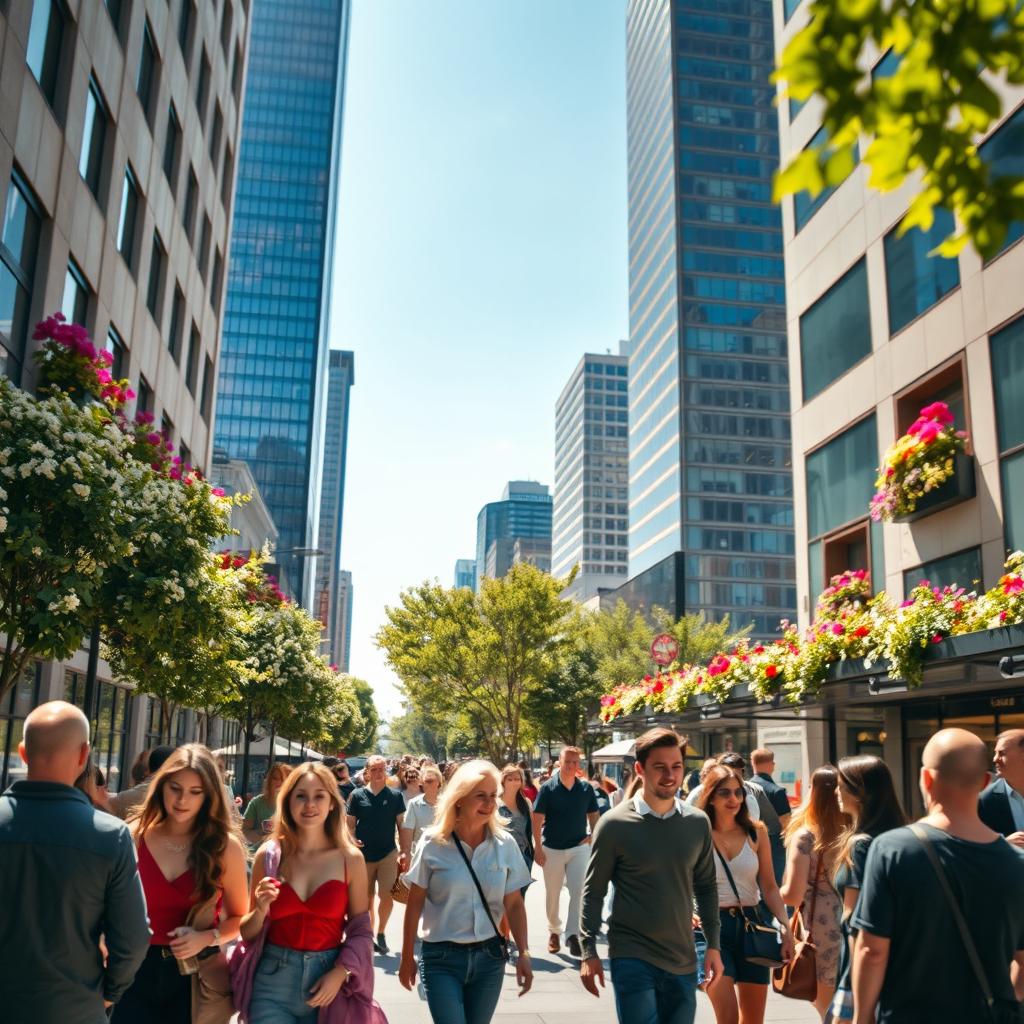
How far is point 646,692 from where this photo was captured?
23328mm

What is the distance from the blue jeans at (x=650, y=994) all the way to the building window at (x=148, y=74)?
22.1 metres

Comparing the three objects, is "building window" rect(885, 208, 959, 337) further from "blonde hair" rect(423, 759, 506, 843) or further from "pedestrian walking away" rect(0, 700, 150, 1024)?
"pedestrian walking away" rect(0, 700, 150, 1024)

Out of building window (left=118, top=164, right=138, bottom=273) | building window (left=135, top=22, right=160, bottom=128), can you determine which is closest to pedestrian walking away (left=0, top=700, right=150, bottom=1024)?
building window (left=118, top=164, right=138, bottom=273)

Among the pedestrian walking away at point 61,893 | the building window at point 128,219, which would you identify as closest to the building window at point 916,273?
the building window at point 128,219

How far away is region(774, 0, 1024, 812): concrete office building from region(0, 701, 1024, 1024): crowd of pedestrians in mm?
5292

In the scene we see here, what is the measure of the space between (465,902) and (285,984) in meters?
1.13

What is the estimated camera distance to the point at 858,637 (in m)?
13.6

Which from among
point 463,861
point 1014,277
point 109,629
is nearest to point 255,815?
point 109,629

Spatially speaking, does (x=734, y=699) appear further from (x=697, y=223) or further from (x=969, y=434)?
(x=697, y=223)

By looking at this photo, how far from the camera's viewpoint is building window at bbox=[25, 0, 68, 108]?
53.5ft

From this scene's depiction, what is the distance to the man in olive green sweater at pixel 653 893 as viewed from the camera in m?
5.68

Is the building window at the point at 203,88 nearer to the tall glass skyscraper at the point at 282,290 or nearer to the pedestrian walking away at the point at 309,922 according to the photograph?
the pedestrian walking away at the point at 309,922

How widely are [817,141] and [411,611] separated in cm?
2340

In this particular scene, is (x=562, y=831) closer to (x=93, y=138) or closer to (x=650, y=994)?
(x=650, y=994)
